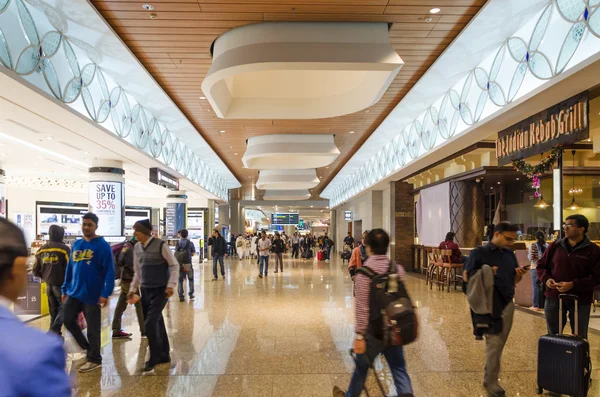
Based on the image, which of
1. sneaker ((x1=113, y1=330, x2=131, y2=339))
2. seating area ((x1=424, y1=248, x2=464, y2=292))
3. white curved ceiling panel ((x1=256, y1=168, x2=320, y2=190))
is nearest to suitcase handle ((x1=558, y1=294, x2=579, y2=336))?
sneaker ((x1=113, y1=330, x2=131, y2=339))

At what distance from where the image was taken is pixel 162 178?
13523mm

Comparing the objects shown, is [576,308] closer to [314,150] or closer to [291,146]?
[314,150]

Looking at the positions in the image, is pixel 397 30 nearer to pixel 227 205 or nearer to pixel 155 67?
pixel 155 67

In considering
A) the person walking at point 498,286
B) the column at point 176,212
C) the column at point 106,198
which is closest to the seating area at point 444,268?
the person walking at point 498,286

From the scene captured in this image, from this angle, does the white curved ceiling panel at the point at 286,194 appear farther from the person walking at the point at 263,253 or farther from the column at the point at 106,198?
the column at the point at 106,198

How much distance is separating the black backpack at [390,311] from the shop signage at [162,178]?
35.6 feet

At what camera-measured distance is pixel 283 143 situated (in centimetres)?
1324

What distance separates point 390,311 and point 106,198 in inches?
399

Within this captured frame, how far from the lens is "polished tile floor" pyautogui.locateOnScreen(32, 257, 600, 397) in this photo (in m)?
4.27

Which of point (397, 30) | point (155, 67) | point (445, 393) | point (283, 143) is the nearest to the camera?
point (445, 393)

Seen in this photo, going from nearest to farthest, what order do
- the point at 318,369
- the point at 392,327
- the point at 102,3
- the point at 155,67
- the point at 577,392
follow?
the point at 392,327 < the point at 577,392 < the point at 318,369 < the point at 102,3 < the point at 155,67

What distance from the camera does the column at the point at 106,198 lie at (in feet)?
37.7

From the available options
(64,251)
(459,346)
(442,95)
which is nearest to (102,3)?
(64,251)

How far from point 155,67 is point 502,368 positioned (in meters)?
6.64
